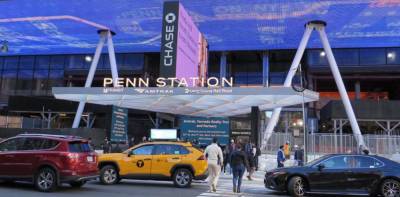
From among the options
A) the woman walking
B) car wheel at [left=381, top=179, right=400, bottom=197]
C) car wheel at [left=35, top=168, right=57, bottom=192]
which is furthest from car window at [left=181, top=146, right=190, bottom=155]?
car wheel at [left=381, top=179, right=400, bottom=197]

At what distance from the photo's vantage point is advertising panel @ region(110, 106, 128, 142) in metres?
25.4

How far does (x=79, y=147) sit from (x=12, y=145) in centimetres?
223

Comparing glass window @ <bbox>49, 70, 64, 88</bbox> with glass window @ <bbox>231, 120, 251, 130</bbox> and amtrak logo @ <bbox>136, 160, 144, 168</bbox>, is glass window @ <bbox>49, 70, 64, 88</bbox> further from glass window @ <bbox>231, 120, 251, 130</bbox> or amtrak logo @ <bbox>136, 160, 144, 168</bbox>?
amtrak logo @ <bbox>136, 160, 144, 168</bbox>

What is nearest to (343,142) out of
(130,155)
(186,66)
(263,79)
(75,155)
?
(186,66)

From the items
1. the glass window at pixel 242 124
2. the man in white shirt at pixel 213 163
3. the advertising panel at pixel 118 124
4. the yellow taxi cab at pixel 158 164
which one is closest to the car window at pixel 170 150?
the yellow taxi cab at pixel 158 164

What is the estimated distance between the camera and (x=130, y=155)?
55.8 feet

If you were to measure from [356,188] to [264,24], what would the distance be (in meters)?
23.2

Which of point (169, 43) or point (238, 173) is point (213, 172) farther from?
point (169, 43)

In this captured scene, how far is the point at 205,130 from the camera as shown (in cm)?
2773

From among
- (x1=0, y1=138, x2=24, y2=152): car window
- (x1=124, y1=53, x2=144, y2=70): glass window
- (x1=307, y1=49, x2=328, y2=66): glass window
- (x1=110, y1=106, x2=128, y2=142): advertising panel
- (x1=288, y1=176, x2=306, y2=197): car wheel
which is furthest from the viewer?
(x1=124, y1=53, x2=144, y2=70): glass window

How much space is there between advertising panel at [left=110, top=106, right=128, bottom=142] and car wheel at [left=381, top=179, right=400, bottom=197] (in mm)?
14898

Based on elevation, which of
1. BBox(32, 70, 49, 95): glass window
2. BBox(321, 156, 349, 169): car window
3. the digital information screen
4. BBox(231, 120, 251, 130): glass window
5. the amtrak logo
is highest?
BBox(32, 70, 49, 95): glass window

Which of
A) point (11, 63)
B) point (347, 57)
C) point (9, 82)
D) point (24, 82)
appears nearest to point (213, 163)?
point (347, 57)

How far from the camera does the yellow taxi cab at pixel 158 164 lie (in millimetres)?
16609
